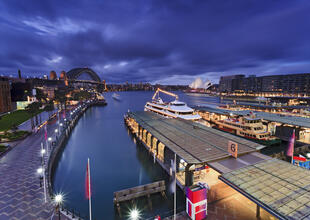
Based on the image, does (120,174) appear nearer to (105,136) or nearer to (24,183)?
(24,183)

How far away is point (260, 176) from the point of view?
14.3 meters

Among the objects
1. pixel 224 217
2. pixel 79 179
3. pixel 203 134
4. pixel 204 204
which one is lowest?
pixel 79 179

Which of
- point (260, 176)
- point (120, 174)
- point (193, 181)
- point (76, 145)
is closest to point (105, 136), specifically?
point (76, 145)

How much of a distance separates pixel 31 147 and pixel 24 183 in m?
14.9

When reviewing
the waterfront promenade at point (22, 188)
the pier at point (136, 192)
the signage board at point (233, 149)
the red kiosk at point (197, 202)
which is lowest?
the pier at point (136, 192)

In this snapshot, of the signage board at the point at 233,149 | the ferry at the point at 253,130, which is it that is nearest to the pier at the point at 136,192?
the signage board at the point at 233,149

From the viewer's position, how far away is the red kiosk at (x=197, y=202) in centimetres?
1445

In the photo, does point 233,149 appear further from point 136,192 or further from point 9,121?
point 9,121

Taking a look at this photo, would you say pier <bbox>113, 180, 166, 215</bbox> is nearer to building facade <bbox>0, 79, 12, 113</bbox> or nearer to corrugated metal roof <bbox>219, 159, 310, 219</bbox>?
corrugated metal roof <bbox>219, 159, 310, 219</bbox>

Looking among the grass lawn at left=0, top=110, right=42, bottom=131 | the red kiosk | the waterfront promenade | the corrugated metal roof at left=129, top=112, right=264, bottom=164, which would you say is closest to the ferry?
the corrugated metal roof at left=129, top=112, right=264, bottom=164

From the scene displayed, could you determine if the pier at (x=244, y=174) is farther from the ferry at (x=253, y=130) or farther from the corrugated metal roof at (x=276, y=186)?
the ferry at (x=253, y=130)

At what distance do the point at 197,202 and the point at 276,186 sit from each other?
6641 millimetres

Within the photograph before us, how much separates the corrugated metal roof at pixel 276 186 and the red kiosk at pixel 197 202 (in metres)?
2.66

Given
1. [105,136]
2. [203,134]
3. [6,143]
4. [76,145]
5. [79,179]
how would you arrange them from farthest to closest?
1. [105,136]
2. [76,145]
3. [6,143]
4. [203,134]
5. [79,179]
